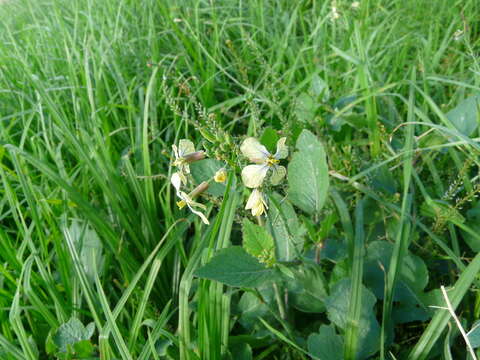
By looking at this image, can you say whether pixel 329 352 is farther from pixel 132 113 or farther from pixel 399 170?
pixel 132 113

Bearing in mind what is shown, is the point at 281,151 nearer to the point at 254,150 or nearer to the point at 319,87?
the point at 254,150

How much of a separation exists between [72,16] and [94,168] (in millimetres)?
1787

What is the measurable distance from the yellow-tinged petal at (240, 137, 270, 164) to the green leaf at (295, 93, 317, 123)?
2.09 feet

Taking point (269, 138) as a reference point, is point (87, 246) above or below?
below

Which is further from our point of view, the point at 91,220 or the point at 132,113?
the point at 132,113

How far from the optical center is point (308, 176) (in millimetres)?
1023

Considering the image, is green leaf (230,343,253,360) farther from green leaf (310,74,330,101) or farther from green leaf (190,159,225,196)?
green leaf (310,74,330,101)

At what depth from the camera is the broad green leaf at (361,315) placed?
35.7 inches

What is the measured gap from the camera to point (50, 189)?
1.62 m

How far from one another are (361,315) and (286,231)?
0.24m

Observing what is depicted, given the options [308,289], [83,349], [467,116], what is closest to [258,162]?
[308,289]

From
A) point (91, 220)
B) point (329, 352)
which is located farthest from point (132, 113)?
point (329, 352)

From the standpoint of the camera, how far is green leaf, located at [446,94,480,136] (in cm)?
125

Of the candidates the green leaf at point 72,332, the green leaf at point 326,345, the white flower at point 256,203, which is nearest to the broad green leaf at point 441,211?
the green leaf at point 326,345
